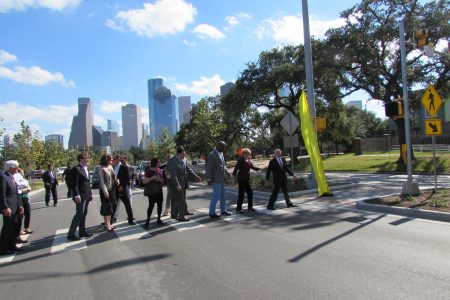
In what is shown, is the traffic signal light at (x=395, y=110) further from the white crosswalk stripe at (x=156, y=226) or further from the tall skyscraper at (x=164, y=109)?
the tall skyscraper at (x=164, y=109)

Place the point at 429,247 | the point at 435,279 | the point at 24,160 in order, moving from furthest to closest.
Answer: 1. the point at 24,160
2. the point at 429,247
3. the point at 435,279

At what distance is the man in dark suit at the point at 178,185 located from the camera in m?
10.2

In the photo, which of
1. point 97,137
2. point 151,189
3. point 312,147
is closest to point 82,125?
point 97,137

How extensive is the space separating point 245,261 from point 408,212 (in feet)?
17.6

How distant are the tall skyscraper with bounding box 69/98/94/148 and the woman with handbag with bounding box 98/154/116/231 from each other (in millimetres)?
138980

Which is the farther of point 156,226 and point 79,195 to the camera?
point 156,226

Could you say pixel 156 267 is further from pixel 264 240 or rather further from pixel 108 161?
pixel 108 161

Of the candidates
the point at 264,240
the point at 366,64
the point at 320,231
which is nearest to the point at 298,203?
the point at 320,231

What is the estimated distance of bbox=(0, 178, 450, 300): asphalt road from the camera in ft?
16.6

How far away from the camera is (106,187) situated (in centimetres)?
945

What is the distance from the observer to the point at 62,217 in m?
13.1

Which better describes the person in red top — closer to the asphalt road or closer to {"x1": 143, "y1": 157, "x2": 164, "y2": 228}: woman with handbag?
the asphalt road

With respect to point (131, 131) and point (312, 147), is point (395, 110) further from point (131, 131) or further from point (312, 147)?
point (131, 131)

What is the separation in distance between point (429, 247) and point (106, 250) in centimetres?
547
